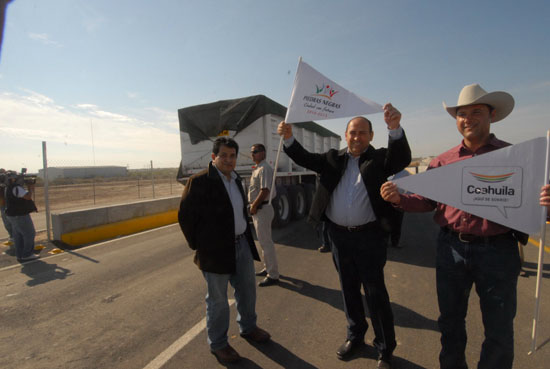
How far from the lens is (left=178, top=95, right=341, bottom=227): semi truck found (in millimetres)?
7430

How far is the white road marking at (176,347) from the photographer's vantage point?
7.81ft

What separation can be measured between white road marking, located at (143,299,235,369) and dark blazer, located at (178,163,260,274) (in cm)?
84

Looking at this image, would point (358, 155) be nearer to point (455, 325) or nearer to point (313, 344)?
point (455, 325)

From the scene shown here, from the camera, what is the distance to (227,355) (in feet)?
7.83

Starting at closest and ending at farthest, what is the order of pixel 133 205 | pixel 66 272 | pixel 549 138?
pixel 549 138 < pixel 66 272 < pixel 133 205

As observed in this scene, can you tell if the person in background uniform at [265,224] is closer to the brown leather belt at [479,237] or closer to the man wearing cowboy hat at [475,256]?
the man wearing cowboy hat at [475,256]

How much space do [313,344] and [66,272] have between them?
4.30m

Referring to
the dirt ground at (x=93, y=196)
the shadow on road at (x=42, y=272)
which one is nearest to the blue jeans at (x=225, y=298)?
the shadow on road at (x=42, y=272)

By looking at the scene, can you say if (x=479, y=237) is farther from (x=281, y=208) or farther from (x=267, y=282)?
(x=281, y=208)

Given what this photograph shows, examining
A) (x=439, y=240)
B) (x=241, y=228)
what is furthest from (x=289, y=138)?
(x=439, y=240)

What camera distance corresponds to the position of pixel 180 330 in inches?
113

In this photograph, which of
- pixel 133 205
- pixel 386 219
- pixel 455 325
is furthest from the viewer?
pixel 133 205

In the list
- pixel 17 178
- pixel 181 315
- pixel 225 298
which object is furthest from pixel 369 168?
pixel 17 178

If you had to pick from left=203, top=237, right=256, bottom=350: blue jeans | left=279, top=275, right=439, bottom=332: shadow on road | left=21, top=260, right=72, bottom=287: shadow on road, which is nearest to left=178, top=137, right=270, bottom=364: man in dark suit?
left=203, top=237, right=256, bottom=350: blue jeans
